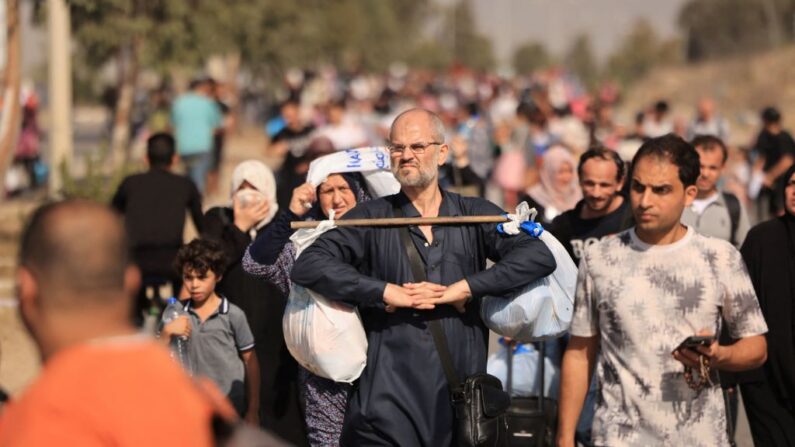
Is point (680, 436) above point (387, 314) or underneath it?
underneath

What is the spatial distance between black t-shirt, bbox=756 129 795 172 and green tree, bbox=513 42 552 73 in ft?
325

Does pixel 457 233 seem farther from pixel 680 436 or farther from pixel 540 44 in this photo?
pixel 540 44

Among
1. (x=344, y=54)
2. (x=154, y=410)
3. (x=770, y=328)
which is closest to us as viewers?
(x=154, y=410)

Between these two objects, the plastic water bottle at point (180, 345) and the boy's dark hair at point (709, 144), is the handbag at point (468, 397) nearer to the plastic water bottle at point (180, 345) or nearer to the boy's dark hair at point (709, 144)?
the plastic water bottle at point (180, 345)

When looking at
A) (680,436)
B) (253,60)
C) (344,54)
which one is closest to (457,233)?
(680,436)

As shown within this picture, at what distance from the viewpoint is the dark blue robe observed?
217 inches

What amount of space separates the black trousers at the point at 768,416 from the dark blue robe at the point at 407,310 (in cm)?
141

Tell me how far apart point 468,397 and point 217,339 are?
A: 6.59 ft

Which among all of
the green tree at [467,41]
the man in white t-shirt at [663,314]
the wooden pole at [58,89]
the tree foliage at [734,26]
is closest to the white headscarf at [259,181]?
the man in white t-shirt at [663,314]

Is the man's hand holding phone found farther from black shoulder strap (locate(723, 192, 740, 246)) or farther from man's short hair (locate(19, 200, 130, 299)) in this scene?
black shoulder strap (locate(723, 192, 740, 246))

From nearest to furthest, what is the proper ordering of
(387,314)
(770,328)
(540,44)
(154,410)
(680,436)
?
1. (154,410)
2. (680,436)
3. (387,314)
4. (770,328)
5. (540,44)

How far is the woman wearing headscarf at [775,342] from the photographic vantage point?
6461mm

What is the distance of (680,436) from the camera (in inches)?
205

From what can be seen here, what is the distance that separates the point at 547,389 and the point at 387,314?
2.38 m
